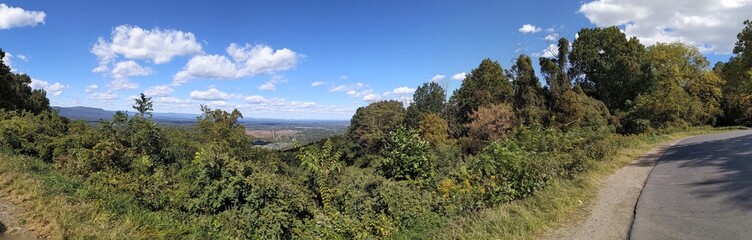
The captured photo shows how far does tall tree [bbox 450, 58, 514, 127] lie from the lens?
41.7 meters

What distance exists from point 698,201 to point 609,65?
40.3 m

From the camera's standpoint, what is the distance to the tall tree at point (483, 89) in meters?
41.7

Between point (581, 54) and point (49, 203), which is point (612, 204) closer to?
point (49, 203)

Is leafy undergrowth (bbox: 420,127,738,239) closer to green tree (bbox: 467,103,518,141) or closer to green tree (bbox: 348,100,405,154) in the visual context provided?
green tree (bbox: 467,103,518,141)

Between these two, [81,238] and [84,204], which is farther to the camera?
[84,204]

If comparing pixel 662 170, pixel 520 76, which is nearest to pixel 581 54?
pixel 520 76

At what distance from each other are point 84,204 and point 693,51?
52092 millimetres

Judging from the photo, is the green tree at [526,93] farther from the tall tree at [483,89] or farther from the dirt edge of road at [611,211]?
the dirt edge of road at [611,211]

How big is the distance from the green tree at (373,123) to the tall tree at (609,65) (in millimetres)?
21274

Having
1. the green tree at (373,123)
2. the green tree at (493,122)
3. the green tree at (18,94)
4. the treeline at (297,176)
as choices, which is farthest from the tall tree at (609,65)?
the green tree at (18,94)

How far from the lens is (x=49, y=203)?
625 centimetres

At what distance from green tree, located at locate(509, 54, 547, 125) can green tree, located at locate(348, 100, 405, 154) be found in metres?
13.2

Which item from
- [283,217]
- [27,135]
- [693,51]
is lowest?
[283,217]

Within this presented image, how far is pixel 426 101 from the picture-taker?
2060 inches
